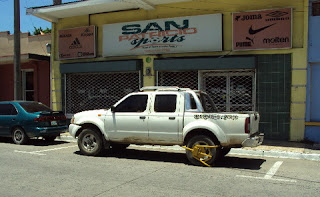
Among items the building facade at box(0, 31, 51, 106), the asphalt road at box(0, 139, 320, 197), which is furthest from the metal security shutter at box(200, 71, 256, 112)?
the building facade at box(0, 31, 51, 106)

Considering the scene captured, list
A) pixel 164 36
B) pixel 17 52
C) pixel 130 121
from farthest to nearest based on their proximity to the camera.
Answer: pixel 17 52
pixel 164 36
pixel 130 121

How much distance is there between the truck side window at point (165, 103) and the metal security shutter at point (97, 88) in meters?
6.04

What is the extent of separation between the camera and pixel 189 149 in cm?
779

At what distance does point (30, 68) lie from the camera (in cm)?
1748

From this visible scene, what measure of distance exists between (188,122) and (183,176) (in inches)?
59.7

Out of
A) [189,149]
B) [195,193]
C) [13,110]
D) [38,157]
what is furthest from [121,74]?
[195,193]

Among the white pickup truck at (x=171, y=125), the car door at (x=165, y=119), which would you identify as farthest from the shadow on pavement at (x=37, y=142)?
the car door at (x=165, y=119)

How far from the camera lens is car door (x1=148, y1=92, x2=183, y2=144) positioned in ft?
26.1

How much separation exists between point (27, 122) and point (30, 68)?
743cm

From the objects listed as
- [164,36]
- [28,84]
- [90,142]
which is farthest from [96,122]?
[28,84]

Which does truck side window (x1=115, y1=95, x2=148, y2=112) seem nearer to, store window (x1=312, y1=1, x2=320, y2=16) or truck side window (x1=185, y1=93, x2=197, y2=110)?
truck side window (x1=185, y1=93, x2=197, y2=110)

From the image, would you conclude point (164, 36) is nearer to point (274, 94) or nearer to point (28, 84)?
point (274, 94)

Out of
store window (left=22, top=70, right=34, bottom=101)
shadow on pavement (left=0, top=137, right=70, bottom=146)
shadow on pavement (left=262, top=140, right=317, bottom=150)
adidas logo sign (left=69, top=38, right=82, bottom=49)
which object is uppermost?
adidas logo sign (left=69, top=38, right=82, bottom=49)

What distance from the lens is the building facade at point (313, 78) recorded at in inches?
440
